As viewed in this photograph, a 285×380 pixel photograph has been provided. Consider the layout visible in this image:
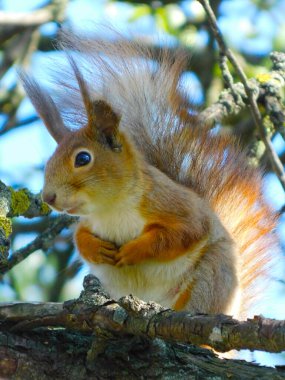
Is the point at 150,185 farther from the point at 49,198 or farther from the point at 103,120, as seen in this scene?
the point at 49,198

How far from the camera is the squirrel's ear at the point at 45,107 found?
347cm

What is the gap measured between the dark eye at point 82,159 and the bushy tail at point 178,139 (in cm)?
45

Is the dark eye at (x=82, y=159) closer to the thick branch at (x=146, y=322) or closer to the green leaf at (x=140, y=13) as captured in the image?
the thick branch at (x=146, y=322)

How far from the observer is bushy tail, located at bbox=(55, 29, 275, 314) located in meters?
3.82

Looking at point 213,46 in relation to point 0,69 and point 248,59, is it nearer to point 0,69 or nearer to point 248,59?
point 248,59

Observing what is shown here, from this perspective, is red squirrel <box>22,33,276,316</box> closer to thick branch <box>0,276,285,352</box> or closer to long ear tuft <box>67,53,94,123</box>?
long ear tuft <box>67,53,94,123</box>

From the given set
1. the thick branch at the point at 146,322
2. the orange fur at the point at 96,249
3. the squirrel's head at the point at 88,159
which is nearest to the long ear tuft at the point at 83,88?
the squirrel's head at the point at 88,159

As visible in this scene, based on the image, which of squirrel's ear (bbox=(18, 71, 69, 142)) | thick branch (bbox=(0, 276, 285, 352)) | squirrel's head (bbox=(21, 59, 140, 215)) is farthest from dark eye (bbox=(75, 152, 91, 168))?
thick branch (bbox=(0, 276, 285, 352))

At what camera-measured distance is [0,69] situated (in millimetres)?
4773

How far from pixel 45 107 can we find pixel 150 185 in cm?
62

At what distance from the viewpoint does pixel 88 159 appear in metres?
3.45

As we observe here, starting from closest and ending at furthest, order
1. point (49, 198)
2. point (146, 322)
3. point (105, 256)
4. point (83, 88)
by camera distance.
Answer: point (146, 322)
point (49, 198)
point (83, 88)
point (105, 256)

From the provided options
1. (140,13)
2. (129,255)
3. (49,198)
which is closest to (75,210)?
(49,198)

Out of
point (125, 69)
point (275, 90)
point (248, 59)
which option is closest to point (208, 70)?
point (248, 59)
